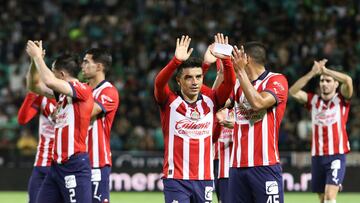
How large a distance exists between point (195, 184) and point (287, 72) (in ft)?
41.0

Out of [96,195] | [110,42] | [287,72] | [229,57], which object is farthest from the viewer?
[110,42]

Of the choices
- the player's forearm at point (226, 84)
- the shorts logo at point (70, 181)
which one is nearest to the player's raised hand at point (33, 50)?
the shorts logo at point (70, 181)

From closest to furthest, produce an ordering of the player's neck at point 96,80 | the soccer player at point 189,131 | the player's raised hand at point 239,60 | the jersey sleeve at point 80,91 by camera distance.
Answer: the player's raised hand at point 239,60 → the soccer player at point 189,131 → the jersey sleeve at point 80,91 → the player's neck at point 96,80

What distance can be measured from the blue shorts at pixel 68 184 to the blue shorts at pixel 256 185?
145 cm

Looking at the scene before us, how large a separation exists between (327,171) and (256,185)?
425 cm

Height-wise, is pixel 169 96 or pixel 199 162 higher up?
pixel 169 96

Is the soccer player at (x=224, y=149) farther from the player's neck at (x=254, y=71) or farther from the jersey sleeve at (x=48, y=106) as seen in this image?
the jersey sleeve at (x=48, y=106)

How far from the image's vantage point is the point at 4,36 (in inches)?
906

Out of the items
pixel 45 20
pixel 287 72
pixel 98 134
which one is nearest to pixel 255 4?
pixel 287 72

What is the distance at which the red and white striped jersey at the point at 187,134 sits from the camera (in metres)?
8.88

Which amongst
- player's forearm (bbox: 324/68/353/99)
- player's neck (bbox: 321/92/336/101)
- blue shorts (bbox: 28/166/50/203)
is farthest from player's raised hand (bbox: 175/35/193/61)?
player's neck (bbox: 321/92/336/101)

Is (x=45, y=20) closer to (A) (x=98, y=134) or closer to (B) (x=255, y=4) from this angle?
(B) (x=255, y=4)

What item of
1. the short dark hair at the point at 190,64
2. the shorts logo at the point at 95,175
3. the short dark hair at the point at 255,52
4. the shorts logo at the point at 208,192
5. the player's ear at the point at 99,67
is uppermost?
the short dark hair at the point at 255,52

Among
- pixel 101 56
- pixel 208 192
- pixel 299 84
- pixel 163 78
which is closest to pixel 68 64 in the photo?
pixel 101 56
